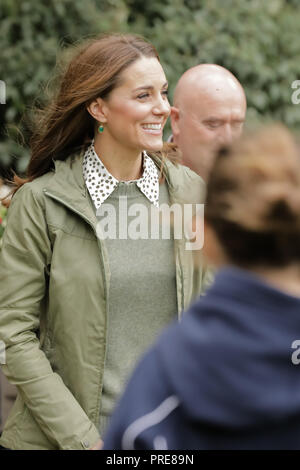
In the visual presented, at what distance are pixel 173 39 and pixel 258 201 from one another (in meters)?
4.43

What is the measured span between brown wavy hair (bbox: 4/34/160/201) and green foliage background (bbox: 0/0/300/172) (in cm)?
237

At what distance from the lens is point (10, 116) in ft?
17.9

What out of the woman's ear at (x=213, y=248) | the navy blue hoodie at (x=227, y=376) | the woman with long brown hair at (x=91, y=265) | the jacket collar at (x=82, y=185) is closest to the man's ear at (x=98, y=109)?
the woman with long brown hair at (x=91, y=265)

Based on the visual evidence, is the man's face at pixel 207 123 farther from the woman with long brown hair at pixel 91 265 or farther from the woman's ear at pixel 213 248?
the woman's ear at pixel 213 248

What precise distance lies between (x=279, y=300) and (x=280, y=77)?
4.98 m

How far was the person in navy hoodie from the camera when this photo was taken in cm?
125

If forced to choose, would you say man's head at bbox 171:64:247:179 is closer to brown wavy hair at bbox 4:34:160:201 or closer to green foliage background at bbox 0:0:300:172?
brown wavy hair at bbox 4:34:160:201

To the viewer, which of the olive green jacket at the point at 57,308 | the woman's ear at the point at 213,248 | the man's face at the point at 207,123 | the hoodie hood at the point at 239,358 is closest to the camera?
the hoodie hood at the point at 239,358

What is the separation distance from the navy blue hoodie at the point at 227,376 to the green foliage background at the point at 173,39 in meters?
3.95

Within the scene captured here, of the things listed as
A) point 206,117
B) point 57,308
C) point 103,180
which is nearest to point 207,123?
point 206,117

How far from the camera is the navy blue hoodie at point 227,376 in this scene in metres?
1.25

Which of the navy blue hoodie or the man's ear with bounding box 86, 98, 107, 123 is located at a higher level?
the man's ear with bounding box 86, 98, 107, 123

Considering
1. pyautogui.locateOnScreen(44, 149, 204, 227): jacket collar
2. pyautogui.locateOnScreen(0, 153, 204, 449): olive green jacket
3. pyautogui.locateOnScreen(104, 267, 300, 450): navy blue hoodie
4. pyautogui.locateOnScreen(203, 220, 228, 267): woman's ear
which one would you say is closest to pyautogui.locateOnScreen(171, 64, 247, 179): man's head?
pyautogui.locateOnScreen(44, 149, 204, 227): jacket collar
